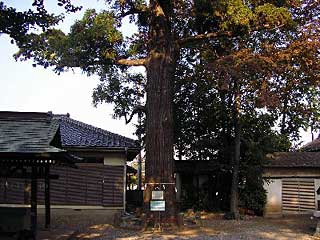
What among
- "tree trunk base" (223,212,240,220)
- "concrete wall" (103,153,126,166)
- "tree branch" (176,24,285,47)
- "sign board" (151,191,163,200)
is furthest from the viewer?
"concrete wall" (103,153,126,166)

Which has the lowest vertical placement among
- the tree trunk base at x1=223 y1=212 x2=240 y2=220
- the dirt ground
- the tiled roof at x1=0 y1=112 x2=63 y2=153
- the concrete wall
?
the tree trunk base at x1=223 y1=212 x2=240 y2=220

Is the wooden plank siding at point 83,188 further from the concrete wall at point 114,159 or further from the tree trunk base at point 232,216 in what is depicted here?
the tree trunk base at point 232,216

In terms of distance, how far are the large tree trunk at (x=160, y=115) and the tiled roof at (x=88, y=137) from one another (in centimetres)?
497

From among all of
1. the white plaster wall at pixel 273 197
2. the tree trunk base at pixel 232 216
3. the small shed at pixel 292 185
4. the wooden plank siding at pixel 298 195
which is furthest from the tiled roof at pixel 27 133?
the wooden plank siding at pixel 298 195

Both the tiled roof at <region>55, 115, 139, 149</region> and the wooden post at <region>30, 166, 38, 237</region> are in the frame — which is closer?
the wooden post at <region>30, 166, 38, 237</region>

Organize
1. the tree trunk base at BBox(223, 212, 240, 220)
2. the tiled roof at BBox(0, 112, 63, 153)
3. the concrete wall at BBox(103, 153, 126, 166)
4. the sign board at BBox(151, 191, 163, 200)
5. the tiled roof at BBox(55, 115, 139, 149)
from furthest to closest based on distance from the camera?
the concrete wall at BBox(103, 153, 126, 166), the tiled roof at BBox(55, 115, 139, 149), the tree trunk base at BBox(223, 212, 240, 220), the sign board at BBox(151, 191, 163, 200), the tiled roof at BBox(0, 112, 63, 153)

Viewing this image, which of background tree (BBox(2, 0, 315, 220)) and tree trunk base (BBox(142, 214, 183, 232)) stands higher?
background tree (BBox(2, 0, 315, 220))

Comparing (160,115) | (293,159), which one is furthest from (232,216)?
(160,115)

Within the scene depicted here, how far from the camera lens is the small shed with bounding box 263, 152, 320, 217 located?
2159 cm

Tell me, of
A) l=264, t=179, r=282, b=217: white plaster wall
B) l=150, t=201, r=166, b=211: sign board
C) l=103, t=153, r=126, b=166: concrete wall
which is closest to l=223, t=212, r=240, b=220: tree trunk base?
l=264, t=179, r=282, b=217: white plaster wall

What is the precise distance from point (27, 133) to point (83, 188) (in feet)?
31.3

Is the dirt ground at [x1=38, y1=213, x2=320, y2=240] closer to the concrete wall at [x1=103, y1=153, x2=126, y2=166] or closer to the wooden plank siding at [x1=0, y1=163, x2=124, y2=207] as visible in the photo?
the wooden plank siding at [x1=0, y1=163, x2=124, y2=207]

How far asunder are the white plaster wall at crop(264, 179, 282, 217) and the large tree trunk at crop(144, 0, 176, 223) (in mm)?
8077

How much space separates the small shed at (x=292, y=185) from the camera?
2159 cm
